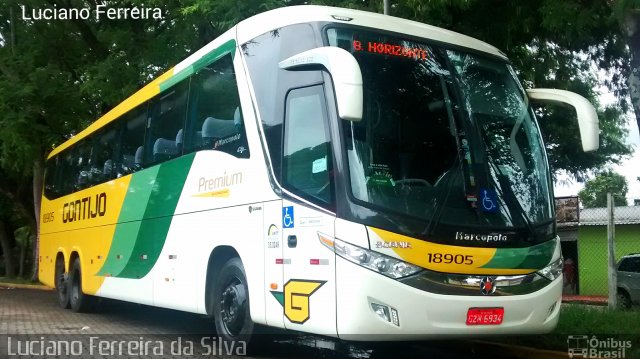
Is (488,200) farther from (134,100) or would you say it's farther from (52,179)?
(52,179)

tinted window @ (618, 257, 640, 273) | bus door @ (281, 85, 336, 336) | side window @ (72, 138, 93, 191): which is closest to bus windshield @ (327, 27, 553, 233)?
bus door @ (281, 85, 336, 336)

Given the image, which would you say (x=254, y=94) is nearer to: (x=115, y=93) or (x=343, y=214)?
(x=343, y=214)

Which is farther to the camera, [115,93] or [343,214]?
[115,93]

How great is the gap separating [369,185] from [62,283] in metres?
10.8

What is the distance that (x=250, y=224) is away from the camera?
23.7 feet

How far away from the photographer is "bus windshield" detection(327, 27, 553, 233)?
6078mm

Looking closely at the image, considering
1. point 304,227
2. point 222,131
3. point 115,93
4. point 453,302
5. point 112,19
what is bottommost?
point 453,302

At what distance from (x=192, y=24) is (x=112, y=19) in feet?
17.4

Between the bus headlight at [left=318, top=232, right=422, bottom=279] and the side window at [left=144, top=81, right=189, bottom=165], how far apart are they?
4.03 meters

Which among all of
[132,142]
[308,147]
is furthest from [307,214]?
[132,142]

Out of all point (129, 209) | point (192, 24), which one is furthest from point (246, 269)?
point (192, 24)

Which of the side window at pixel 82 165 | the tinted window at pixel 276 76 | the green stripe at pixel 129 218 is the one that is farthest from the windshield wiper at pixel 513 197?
the side window at pixel 82 165

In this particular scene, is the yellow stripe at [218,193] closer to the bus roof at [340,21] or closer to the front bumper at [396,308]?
the bus roof at [340,21]

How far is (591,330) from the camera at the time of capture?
25.3ft
